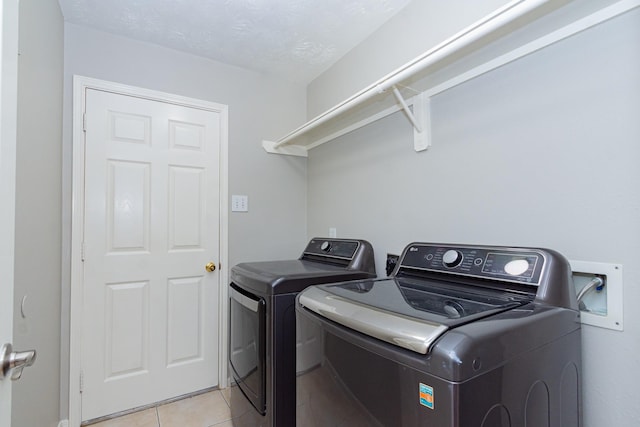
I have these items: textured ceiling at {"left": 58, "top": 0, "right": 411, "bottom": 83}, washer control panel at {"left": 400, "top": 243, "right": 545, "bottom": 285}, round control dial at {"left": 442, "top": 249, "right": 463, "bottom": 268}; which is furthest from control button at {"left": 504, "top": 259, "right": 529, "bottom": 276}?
textured ceiling at {"left": 58, "top": 0, "right": 411, "bottom": 83}

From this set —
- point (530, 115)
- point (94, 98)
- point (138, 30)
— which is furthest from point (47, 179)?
point (530, 115)

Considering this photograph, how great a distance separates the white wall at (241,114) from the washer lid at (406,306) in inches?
54.6

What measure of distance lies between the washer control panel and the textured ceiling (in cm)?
136

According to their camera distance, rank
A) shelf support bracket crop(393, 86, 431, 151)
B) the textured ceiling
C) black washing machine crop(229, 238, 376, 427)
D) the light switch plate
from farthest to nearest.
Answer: the light switch plate → the textured ceiling → shelf support bracket crop(393, 86, 431, 151) → black washing machine crop(229, 238, 376, 427)

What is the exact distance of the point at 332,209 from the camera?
2352 mm

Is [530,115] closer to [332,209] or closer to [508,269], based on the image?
[508,269]

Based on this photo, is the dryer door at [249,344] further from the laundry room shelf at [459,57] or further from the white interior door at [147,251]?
the laundry room shelf at [459,57]

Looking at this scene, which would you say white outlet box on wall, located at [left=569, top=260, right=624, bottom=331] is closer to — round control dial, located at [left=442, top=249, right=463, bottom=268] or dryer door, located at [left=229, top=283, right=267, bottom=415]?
round control dial, located at [left=442, top=249, right=463, bottom=268]

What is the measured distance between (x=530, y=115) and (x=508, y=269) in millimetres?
599

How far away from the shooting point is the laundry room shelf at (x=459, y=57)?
3.27 feet

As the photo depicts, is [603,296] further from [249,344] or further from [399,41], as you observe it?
[399,41]

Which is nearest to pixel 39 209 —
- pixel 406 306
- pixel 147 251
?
pixel 147 251

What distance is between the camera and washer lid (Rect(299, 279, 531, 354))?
74 cm

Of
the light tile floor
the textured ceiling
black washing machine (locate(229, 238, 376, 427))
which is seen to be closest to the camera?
black washing machine (locate(229, 238, 376, 427))
